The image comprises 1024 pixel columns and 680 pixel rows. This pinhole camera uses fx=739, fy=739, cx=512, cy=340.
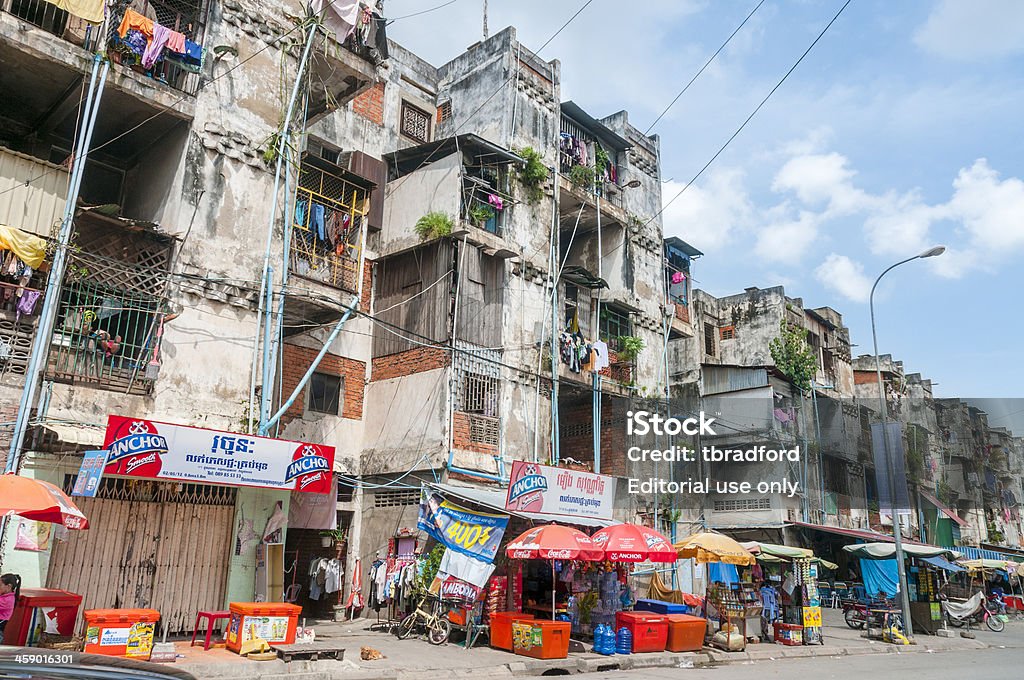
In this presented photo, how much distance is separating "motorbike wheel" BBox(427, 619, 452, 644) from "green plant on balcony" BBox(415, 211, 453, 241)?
965 cm

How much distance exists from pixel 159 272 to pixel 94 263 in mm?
1194

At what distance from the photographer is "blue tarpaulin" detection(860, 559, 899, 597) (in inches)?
1083

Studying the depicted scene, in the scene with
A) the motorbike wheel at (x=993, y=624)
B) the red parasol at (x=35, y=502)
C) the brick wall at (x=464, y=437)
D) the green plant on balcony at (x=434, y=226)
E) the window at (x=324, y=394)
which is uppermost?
the green plant on balcony at (x=434, y=226)

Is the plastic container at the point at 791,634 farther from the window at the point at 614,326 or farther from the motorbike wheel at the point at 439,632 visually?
the window at the point at 614,326

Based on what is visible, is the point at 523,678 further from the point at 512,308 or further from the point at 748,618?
the point at 512,308

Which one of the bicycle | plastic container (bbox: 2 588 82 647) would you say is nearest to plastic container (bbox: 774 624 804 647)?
the bicycle

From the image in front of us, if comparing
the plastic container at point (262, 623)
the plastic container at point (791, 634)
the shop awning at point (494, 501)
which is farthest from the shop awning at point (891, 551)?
the plastic container at point (262, 623)

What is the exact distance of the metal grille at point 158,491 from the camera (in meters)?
12.7

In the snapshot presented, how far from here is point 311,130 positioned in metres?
20.7

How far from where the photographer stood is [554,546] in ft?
46.0

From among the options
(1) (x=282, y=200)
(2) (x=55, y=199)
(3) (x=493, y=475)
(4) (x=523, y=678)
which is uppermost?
(1) (x=282, y=200)

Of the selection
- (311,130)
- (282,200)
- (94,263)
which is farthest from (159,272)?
(311,130)

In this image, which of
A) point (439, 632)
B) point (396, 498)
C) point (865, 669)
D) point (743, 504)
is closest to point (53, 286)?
point (396, 498)

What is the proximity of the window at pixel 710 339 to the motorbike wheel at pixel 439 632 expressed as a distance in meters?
25.8
